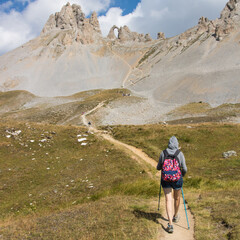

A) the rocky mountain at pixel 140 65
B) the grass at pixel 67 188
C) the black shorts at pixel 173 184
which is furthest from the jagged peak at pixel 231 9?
the black shorts at pixel 173 184

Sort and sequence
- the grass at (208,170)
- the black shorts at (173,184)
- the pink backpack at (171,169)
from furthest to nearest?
the black shorts at (173,184), the pink backpack at (171,169), the grass at (208,170)

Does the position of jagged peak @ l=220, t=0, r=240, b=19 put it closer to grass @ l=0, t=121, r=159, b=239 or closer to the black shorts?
grass @ l=0, t=121, r=159, b=239

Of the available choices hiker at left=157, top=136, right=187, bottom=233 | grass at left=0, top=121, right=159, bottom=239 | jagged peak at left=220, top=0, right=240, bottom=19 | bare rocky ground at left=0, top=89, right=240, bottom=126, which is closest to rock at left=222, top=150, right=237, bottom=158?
grass at left=0, top=121, right=159, bottom=239

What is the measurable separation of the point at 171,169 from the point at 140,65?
156m

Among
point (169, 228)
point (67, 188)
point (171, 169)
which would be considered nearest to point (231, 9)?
point (67, 188)

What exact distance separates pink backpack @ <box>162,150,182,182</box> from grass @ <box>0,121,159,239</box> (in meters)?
1.98

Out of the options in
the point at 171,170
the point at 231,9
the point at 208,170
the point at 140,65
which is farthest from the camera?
the point at 140,65

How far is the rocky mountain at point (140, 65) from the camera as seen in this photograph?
90.2 meters

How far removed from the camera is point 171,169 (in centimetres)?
877

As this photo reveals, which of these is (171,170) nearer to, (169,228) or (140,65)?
(169,228)

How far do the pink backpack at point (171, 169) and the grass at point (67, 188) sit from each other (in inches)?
78.0

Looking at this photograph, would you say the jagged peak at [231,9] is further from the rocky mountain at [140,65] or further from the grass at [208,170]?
the grass at [208,170]

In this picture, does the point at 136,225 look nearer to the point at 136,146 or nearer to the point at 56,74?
the point at 136,146

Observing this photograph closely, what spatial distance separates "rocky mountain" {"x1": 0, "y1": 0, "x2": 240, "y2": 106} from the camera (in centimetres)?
9019
